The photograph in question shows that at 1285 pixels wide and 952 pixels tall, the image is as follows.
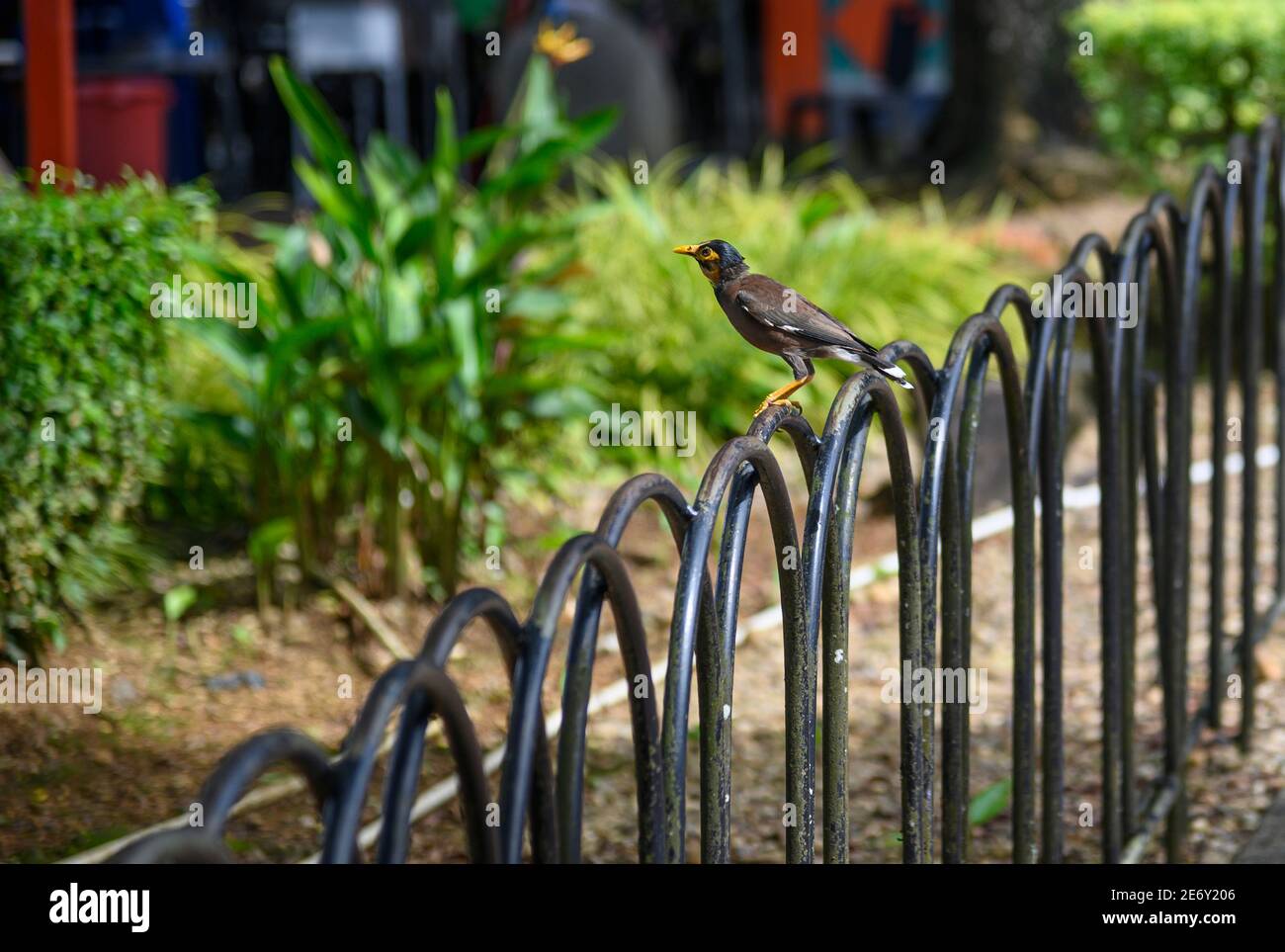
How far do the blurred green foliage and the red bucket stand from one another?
2.77 metres

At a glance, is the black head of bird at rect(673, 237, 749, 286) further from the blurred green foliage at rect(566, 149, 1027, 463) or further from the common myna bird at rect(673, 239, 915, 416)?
the blurred green foliage at rect(566, 149, 1027, 463)

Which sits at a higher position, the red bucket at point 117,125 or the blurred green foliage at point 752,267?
the red bucket at point 117,125

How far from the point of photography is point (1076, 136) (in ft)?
50.3

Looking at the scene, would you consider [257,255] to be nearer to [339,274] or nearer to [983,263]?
[339,274]

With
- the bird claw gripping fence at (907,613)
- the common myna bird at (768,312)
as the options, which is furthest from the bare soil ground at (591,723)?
the common myna bird at (768,312)

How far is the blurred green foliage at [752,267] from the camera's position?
18.1ft

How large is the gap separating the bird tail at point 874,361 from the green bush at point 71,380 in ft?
7.77

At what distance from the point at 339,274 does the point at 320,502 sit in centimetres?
64

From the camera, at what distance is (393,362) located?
14.3 feet

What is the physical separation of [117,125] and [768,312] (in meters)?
7.56
